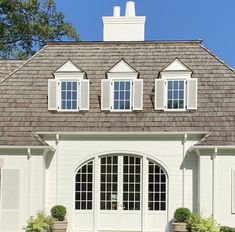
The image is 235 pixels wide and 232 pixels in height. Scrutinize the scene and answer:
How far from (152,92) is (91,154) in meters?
3.51

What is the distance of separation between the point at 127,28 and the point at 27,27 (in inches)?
597

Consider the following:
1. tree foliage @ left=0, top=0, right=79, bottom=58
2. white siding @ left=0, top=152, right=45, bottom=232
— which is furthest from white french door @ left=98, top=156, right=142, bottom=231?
tree foliage @ left=0, top=0, right=79, bottom=58

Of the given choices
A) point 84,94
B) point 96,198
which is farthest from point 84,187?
point 84,94

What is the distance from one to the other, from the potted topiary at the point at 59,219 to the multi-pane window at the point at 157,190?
10.4 feet

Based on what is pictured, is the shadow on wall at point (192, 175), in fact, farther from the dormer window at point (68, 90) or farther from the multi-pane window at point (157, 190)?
the dormer window at point (68, 90)

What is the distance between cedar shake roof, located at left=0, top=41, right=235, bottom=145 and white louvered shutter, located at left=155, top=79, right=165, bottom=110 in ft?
0.80

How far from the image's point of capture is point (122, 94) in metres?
22.3

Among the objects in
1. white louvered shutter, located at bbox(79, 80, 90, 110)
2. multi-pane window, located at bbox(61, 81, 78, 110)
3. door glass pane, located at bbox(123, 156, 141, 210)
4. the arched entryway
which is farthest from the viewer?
multi-pane window, located at bbox(61, 81, 78, 110)

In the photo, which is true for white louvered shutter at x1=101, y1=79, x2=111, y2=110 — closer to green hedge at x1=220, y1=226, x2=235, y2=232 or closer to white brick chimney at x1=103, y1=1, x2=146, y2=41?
white brick chimney at x1=103, y1=1, x2=146, y2=41

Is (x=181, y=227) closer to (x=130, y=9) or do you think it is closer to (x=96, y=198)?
(x=96, y=198)

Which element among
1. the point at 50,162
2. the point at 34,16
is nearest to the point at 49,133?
the point at 50,162

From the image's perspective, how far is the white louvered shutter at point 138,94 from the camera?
22.0m

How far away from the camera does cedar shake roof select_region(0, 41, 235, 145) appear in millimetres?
21266

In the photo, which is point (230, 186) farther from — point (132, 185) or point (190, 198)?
point (132, 185)
